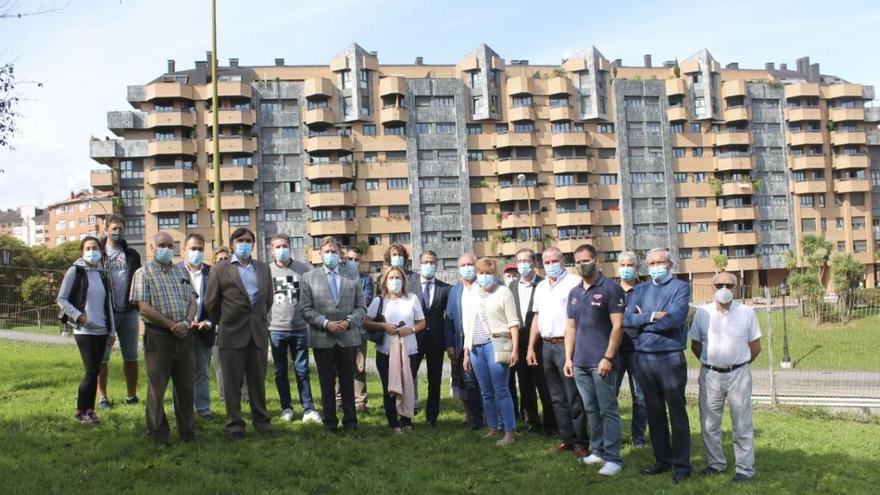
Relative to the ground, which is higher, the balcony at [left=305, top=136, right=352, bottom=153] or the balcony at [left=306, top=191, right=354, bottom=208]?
the balcony at [left=305, top=136, right=352, bottom=153]

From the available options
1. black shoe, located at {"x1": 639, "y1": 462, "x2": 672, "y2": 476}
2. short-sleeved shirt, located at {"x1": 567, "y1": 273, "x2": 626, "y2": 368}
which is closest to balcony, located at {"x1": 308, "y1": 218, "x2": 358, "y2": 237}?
short-sleeved shirt, located at {"x1": 567, "y1": 273, "x2": 626, "y2": 368}

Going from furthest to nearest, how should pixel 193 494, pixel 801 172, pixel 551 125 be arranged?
pixel 801 172
pixel 551 125
pixel 193 494

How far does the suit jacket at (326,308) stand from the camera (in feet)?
27.0

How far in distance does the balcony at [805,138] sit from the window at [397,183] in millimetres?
40006

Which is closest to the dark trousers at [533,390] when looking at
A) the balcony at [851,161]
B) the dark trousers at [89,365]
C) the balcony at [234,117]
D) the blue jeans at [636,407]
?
the blue jeans at [636,407]

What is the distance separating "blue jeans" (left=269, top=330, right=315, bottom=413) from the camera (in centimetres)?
889

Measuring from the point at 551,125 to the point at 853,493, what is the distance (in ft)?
211

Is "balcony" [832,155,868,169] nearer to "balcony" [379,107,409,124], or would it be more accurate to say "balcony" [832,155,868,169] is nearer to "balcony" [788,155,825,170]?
"balcony" [788,155,825,170]

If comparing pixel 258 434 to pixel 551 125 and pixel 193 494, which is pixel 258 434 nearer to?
pixel 193 494

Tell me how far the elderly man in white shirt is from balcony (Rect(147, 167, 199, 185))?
199 ft

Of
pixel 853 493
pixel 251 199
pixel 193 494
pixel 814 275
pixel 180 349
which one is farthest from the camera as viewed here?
pixel 251 199

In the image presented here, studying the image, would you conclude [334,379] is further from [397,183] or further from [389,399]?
[397,183]

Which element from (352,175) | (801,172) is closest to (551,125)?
(352,175)

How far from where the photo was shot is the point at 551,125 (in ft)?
227
